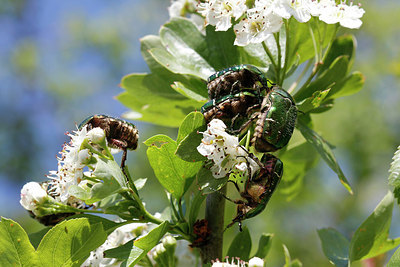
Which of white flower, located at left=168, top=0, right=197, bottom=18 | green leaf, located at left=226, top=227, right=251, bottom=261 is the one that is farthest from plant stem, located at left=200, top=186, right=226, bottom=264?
white flower, located at left=168, top=0, right=197, bottom=18

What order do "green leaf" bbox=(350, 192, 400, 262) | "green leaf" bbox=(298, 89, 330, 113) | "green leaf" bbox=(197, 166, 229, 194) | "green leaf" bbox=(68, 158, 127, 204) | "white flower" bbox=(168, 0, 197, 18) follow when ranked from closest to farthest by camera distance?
"green leaf" bbox=(68, 158, 127, 204), "green leaf" bbox=(197, 166, 229, 194), "green leaf" bbox=(298, 89, 330, 113), "green leaf" bbox=(350, 192, 400, 262), "white flower" bbox=(168, 0, 197, 18)

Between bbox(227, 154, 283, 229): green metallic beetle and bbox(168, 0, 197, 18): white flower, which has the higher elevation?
bbox(168, 0, 197, 18): white flower

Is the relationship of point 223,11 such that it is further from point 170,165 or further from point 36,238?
point 36,238

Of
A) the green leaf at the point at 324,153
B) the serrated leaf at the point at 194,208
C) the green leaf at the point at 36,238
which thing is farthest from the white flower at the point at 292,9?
the green leaf at the point at 36,238

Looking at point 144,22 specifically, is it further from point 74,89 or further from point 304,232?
point 304,232

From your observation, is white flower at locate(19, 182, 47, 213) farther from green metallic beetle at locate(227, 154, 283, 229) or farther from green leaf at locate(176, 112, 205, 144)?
green metallic beetle at locate(227, 154, 283, 229)

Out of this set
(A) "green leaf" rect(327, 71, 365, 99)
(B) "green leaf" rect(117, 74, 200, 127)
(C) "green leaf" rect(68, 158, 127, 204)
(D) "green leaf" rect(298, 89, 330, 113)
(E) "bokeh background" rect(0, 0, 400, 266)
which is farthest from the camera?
(E) "bokeh background" rect(0, 0, 400, 266)

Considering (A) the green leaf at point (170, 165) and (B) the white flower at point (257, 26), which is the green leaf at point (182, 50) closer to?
(B) the white flower at point (257, 26)
